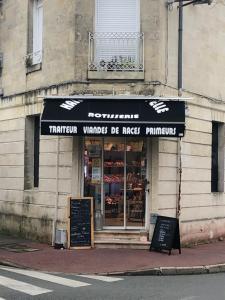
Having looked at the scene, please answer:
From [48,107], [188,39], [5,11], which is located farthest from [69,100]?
[5,11]

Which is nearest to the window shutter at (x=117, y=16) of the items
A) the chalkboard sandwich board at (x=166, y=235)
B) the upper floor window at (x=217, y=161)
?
the upper floor window at (x=217, y=161)

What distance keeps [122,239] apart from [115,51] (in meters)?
4.91

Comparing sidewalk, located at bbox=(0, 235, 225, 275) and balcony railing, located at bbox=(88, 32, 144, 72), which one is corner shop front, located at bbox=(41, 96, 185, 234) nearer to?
balcony railing, located at bbox=(88, 32, 144, 72)

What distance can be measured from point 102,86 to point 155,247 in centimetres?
435

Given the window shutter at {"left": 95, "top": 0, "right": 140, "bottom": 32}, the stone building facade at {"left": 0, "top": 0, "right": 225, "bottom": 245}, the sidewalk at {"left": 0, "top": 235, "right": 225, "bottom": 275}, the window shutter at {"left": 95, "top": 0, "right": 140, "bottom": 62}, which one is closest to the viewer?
the sidewalk at {"left": 0, "top": 235, "right": 225, "bottom": 275}

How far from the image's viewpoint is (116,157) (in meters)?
14.1

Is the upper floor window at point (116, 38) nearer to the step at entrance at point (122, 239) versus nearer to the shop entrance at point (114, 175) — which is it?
the shop entrance at point (114, 175)

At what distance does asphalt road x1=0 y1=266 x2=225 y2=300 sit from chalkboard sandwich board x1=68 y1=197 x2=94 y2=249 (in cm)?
289

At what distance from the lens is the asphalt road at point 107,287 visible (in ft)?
28.0

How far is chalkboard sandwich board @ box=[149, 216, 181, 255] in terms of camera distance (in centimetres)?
1291

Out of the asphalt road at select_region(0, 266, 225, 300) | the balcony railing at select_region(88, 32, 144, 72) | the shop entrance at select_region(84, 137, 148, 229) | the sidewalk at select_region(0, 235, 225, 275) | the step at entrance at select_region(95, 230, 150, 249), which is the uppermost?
the balcony railing at select_region(88, 32, 144, 72)

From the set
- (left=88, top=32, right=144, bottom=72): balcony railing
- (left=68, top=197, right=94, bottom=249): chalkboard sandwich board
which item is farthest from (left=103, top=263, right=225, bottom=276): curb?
(left=88, top=32, right=144, bottom=72): balcony railing

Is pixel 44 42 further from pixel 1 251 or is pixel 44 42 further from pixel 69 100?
pixel 1 251

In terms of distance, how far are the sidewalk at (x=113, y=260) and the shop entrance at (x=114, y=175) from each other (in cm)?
131
